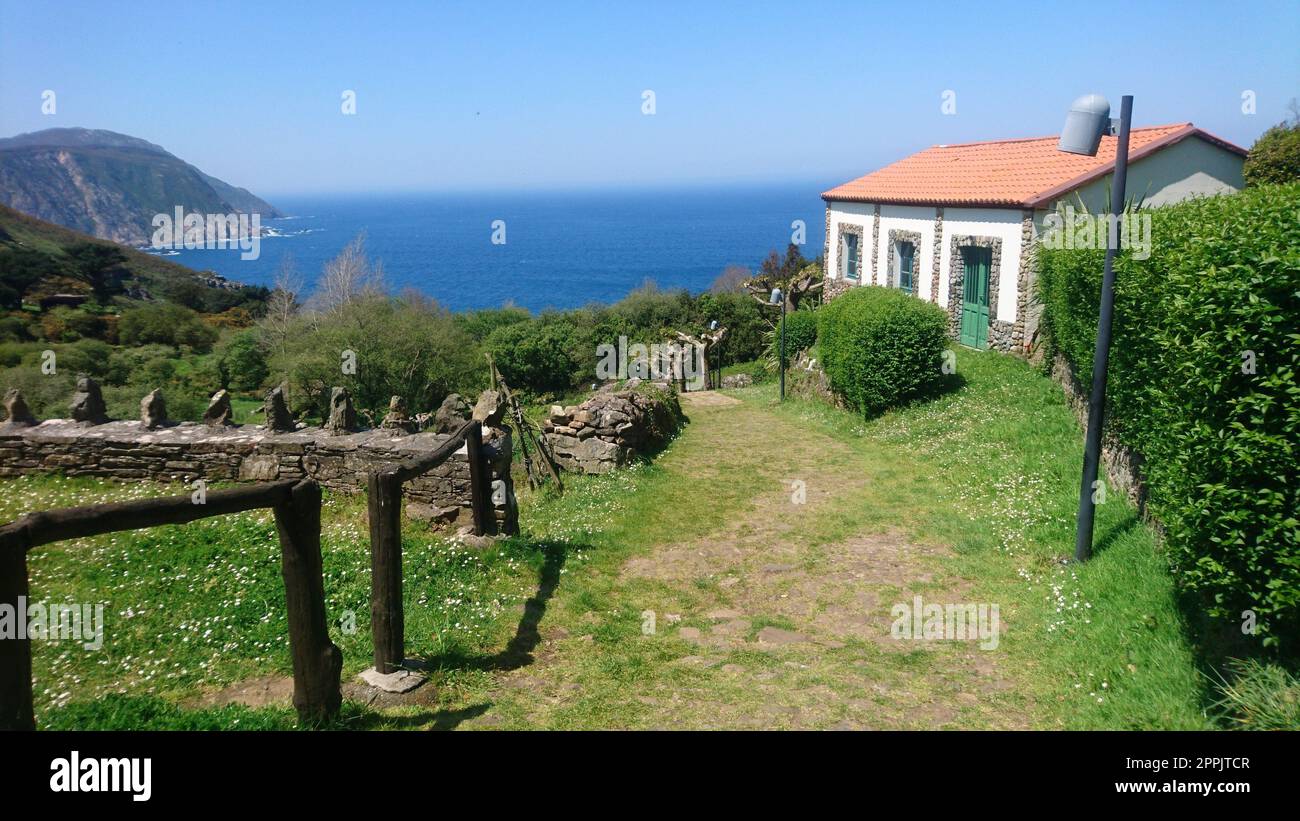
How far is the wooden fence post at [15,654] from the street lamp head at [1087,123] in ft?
28.9

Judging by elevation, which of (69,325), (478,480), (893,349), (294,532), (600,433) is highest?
(893,349)

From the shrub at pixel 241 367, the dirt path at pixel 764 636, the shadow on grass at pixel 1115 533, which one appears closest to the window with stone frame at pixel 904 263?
the dirt path at pixel 764 636

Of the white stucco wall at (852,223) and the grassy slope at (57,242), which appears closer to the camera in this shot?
the white stucco wall at (852,223)

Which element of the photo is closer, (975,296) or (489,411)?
(489,411)

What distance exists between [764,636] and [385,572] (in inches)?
145

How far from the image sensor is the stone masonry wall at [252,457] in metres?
9.68

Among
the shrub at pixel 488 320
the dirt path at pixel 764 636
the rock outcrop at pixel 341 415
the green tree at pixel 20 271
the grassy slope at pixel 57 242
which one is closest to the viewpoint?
the dirt path at pixel 764 636

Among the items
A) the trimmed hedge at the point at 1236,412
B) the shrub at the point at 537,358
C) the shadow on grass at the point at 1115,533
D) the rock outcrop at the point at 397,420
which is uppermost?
the trimmed hedge at the point at 1236,412

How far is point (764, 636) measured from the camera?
7465 mm

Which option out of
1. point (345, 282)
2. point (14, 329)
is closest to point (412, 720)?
point (14, 329)

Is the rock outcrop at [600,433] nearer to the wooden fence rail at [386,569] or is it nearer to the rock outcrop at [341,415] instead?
the rock outcrop at [341,415]

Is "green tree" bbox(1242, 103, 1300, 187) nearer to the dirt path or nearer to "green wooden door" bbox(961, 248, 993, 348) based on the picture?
"green wooden door" bbox(961, 248, 993, 348)

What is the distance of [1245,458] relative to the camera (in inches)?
183

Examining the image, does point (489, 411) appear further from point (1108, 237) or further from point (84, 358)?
point (84, 358)
